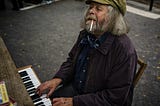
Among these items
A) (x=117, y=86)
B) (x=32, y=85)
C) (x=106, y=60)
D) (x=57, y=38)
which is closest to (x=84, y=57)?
(x=106, y=60)

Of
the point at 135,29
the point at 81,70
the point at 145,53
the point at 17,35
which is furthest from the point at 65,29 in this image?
the point at 81,70

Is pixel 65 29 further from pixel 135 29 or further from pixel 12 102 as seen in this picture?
pixel 12 102

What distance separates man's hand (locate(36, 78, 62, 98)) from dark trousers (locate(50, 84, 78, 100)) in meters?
0.14

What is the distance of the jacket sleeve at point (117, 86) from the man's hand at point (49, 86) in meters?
0.33

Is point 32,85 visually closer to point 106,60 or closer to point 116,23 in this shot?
point 106,60

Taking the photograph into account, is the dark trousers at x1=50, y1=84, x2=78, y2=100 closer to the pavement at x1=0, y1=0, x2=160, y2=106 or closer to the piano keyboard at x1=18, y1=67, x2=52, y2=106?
the piano keyboard at x1=18, y1=67, x2=52, y2=106

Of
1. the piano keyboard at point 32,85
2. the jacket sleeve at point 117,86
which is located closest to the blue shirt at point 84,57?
the jacket sleeve at point 117,86

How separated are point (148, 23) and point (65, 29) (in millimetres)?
2456

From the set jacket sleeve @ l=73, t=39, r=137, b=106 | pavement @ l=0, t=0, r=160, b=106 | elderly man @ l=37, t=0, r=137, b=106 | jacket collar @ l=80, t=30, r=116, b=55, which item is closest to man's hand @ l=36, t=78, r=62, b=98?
elderly man @ l=37, t=0, r=137, b=106

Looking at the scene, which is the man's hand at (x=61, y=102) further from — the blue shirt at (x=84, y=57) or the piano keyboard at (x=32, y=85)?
the blue shirt at (x=84, y=57)

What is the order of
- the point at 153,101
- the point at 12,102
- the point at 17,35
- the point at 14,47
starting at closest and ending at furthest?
the point at 12,102 < the point at 153,101 < the point at 14,47 < the point at 17,35

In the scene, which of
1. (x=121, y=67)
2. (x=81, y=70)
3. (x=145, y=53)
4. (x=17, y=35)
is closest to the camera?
(x=121, y=67)

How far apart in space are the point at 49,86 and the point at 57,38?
11.4 ft

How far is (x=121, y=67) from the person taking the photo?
6.51ft
